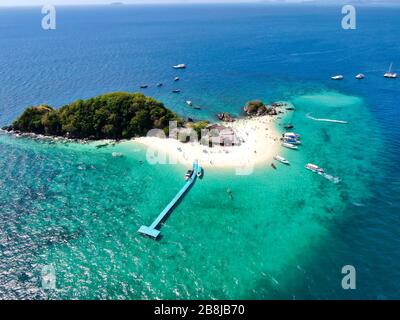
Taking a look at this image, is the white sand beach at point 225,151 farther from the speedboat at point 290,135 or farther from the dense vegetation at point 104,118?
the dense vegetation at point 104,118

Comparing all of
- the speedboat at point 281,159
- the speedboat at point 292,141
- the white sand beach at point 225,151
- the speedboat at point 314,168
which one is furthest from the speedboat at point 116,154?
the speedboat at point 314,168

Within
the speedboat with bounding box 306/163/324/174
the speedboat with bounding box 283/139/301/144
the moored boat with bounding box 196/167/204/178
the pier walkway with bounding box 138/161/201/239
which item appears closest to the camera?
the pier walkway with bounding box 138/161/201/239

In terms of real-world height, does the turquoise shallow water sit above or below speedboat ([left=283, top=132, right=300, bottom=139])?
below

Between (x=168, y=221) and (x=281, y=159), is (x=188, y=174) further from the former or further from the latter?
(x=281, y=159)

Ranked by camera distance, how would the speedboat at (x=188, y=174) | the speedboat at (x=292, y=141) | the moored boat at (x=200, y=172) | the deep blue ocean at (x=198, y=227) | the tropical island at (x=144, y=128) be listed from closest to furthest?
the deep blue ocean at (x=198, y=227), the speedboat at (x=188, y=174), the moored boat at (x=200, y=172), the tropical island at (x=144, y=128), the speedboat at (x=292, y=141)

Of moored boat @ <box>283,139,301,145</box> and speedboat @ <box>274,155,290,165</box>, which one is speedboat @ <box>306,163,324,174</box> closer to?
speedboat @ <box>274,155,290,165</box>

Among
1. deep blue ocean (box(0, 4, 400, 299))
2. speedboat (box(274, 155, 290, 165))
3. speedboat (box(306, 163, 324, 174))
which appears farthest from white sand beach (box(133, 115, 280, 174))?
speedboat (box(306, 163, 324, 174))
